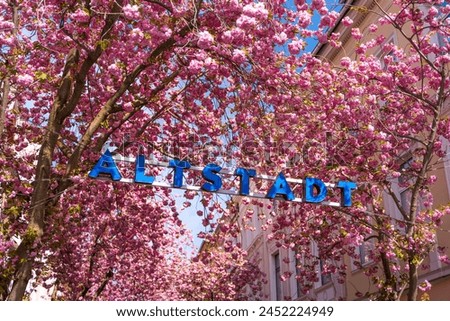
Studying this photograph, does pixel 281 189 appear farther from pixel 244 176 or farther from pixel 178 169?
pixel 178 169

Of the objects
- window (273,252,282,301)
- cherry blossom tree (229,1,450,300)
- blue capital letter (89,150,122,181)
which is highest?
window (273,252,282,301)

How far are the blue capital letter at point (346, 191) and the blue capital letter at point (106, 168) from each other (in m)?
A: 3.89

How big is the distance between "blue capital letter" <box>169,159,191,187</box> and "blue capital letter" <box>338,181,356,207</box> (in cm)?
273

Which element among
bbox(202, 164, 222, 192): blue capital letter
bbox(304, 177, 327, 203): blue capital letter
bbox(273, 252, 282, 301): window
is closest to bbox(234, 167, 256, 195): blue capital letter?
bbox(202, 164, 222, 192): blue capital letter

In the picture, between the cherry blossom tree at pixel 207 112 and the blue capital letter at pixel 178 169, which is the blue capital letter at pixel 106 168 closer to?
the cherry blossom tree at pixel 207 112

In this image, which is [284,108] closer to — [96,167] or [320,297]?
[96,167]

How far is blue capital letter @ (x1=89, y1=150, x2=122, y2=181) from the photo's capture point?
896 centimetres

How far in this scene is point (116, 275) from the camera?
18.5 meters

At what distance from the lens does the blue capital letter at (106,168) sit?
8.96 m

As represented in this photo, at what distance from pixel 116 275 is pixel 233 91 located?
35.6ft

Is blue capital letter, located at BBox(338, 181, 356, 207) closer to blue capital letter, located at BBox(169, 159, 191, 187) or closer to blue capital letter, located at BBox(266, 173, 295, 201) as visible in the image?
blue capital letter, located at BBox(266, 173, 295, 201)

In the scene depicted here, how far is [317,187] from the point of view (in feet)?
33.7

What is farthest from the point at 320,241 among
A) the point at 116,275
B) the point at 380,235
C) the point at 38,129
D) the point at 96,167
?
the point at 116,275

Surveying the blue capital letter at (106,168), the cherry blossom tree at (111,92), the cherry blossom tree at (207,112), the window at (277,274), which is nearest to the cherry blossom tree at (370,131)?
the cherry blossom tree at (207,112)
